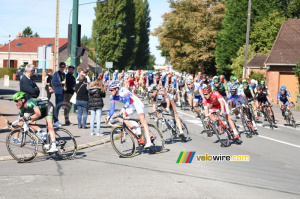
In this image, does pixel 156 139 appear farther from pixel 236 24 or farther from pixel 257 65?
pixel 236 24

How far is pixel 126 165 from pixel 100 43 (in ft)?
229

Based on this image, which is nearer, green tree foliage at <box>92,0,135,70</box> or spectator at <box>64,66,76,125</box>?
spectator at <box>64,66,76,125</box>

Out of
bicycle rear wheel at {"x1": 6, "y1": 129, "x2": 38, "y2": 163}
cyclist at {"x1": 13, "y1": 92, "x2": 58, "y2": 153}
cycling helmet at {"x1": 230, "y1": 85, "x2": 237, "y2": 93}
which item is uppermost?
cycling helmet at {"x1": 230, "y1": 85, "x2": 237, "y2": 93}

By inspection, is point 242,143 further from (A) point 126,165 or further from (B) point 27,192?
(B) point 27,192

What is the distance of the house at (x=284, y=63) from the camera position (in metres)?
33.3

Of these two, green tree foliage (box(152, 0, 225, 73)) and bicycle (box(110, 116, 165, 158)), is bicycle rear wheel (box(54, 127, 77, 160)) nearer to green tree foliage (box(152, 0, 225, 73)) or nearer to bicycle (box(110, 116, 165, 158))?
bicycle (box(110, 116, 165, 158))

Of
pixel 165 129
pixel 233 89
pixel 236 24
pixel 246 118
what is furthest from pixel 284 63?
pixel 165 129

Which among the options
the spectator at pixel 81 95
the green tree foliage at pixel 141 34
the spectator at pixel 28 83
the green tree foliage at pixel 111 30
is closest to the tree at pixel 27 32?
the green tree foliage at pixel 141 34

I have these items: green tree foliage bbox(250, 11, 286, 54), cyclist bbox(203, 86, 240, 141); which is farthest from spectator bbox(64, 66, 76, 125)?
green tree foliage bbox(250, 11, 286, 54)

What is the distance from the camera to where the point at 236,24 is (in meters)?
52.4

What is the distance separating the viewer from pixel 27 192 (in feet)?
20.4

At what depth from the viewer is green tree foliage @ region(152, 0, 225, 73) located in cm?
5876

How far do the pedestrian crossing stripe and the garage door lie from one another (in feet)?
81.9

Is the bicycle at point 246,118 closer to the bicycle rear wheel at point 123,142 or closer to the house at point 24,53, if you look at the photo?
the bicycle rear wheel at point 123,142
